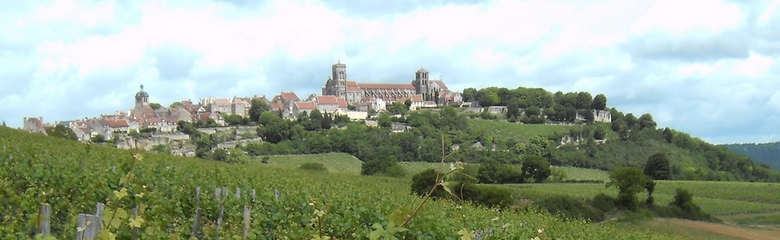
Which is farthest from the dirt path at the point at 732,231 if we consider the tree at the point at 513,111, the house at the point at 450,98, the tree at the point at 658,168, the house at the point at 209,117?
the house at the point at 450,98

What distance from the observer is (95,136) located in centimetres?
9306

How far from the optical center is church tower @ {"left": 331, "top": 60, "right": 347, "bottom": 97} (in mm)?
142250

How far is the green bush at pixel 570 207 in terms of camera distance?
39.0 meters

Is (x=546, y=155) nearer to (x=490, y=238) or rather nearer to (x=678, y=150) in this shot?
(x=678, y=150)

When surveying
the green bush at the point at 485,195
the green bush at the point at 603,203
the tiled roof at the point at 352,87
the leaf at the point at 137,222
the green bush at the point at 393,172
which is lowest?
the green bush at the point at 603,203

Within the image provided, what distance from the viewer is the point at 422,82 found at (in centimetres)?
15188

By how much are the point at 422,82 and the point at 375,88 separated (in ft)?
28.4

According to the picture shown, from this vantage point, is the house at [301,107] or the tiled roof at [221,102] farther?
the tiled roof at [221,102]

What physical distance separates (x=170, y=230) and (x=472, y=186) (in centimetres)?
2698

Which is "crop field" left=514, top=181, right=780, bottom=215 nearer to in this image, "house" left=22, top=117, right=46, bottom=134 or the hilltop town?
the hilltop town

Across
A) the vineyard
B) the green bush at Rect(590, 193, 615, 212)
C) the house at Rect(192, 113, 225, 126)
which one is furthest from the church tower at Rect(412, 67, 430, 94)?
the vineyard

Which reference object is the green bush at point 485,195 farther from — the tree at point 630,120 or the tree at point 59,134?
the tree at point 630,120

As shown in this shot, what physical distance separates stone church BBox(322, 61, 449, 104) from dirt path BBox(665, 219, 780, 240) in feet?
320

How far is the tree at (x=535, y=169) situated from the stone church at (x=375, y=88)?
77.0m
